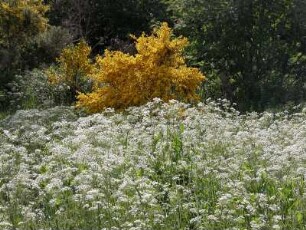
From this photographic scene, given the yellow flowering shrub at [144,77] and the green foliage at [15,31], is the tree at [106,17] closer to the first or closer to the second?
the green foliage at [15,31]

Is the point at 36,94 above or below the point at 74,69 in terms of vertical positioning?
below

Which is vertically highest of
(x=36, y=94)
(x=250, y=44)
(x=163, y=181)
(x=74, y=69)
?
(x=250, y=44)

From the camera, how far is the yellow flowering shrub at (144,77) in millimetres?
10078

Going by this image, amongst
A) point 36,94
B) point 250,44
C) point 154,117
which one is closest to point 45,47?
point 36,94

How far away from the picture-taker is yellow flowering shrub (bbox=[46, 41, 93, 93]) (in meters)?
12.1

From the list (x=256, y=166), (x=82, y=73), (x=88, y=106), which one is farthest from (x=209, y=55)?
(x=256, y=166)

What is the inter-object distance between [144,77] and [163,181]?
393 centimetres

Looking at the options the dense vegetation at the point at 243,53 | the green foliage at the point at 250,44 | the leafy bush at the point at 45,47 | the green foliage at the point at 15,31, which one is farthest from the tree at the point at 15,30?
the green foliage at the point at 250,44

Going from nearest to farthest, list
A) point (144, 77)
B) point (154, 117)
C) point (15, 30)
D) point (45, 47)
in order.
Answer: point (154, 117) < point (144, 77) < point (15, 30) < point (45, 47)

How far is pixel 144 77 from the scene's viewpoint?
→ 10.1 meters

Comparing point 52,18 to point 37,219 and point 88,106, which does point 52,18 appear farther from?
point 37,219

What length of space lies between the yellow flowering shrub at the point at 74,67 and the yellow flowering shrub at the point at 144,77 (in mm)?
1925

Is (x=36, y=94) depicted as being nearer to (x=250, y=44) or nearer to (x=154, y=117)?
(x=250, y=44)

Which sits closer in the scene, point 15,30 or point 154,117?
point 154,117
